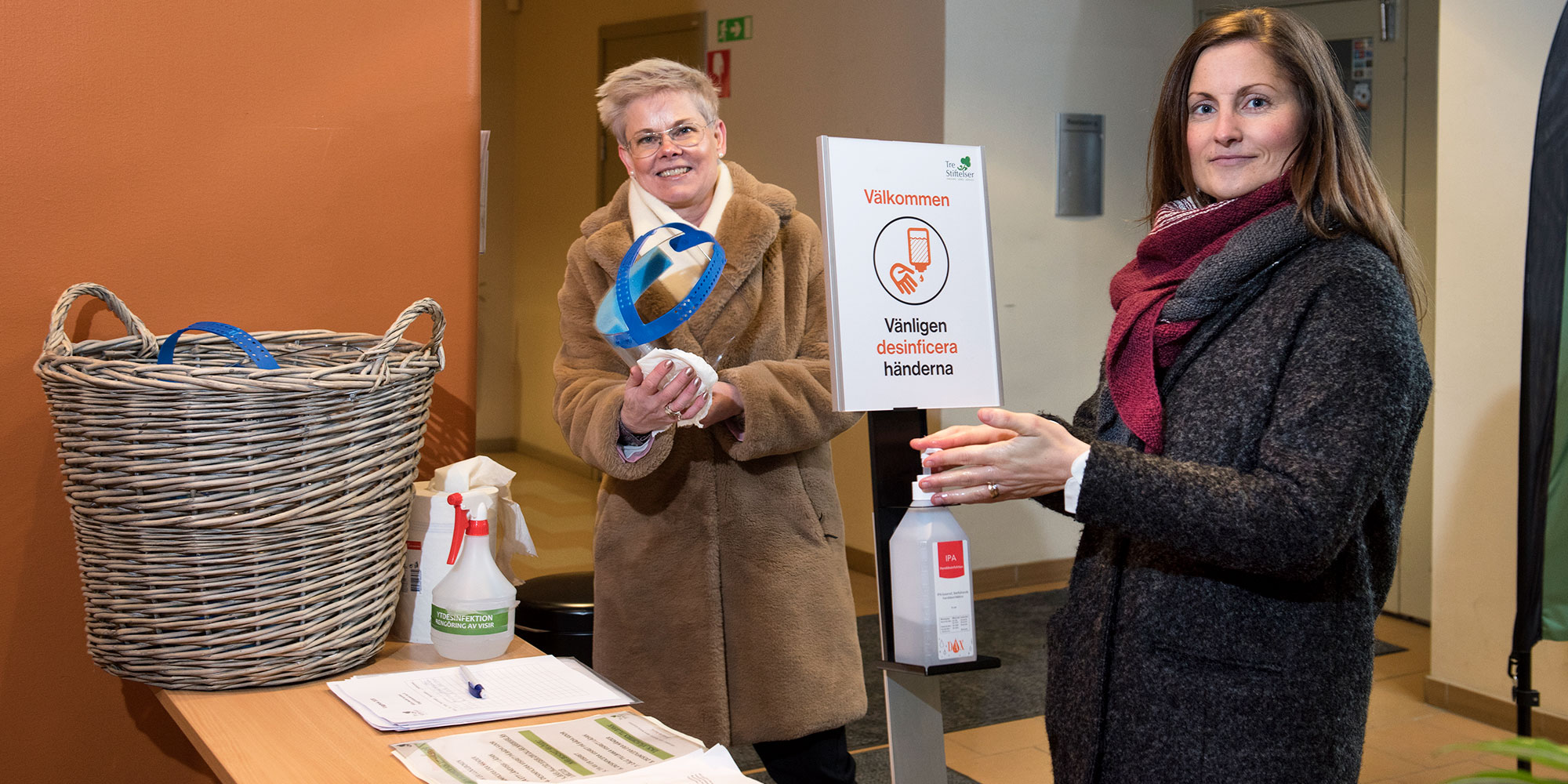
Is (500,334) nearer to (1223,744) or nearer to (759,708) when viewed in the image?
(759,708)

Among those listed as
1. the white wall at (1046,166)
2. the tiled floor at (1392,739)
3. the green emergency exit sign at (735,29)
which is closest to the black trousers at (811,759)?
the tiled floor at (1392,739)

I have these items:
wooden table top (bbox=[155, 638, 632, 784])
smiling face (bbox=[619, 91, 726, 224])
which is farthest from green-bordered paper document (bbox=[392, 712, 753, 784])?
smiling face (bbox=[619, 91, 726, 224])

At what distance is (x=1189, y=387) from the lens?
4.45 feet

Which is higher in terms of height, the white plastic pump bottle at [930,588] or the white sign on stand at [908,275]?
the white sign on stand at [908,275]

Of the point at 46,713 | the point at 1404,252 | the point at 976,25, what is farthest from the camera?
the point at 976,25

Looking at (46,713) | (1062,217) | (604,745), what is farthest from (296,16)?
(1062,217)

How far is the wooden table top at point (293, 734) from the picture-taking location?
117 centimetres

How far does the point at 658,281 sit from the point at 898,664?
96cm

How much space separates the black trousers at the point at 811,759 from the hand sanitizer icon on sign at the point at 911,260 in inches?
37.7

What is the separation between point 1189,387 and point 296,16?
4.50ft

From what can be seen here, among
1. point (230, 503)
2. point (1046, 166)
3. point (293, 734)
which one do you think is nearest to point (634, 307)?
point (230, 503)

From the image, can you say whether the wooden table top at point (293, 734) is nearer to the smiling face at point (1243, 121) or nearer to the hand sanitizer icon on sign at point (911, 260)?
the hand sanitizer icon on sign at point (911, 260)

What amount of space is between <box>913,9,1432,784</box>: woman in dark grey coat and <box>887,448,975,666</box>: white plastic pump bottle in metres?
0.05

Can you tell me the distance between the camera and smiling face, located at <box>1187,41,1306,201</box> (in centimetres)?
139
